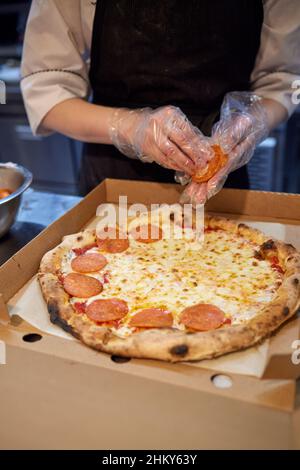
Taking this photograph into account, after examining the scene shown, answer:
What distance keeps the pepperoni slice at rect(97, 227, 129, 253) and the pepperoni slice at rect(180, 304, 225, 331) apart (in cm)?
46

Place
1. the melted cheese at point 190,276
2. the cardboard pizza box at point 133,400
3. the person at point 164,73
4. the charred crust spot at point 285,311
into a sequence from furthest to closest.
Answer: the person at point 164,73 → the melted cheese at point 190,276 → the charred crust spot at point 285,311 → the cardboard pizza box at point 133,400

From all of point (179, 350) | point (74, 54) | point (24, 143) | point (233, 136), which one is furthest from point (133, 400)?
point (24, 143)

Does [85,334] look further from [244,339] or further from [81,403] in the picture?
[244,339]

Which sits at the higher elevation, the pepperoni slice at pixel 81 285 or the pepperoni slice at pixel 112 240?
the pepperoni slice at pixel 112 240

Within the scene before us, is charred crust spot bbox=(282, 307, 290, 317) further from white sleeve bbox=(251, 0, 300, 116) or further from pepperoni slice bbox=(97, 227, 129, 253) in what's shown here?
white sleeve bbox=(251, 0, 300, 116)

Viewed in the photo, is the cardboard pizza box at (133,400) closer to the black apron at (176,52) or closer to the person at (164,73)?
the person at (164,73)

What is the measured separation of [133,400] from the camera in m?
1.01

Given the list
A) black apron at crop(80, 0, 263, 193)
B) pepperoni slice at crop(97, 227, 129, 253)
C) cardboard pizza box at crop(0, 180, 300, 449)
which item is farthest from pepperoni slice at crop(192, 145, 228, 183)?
cardboard pizza box at crop(0, 180, 300, 449)

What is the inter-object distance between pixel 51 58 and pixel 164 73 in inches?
19.2

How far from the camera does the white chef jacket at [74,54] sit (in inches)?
70.2

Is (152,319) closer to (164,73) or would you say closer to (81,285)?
(81,285)

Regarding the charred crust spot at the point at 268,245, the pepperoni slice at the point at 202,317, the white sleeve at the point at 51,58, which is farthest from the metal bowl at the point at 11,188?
the charred crust spot at the point at 268,245

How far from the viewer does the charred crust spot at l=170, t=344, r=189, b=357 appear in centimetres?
113

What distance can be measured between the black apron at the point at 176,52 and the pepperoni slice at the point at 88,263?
0.68 meters
